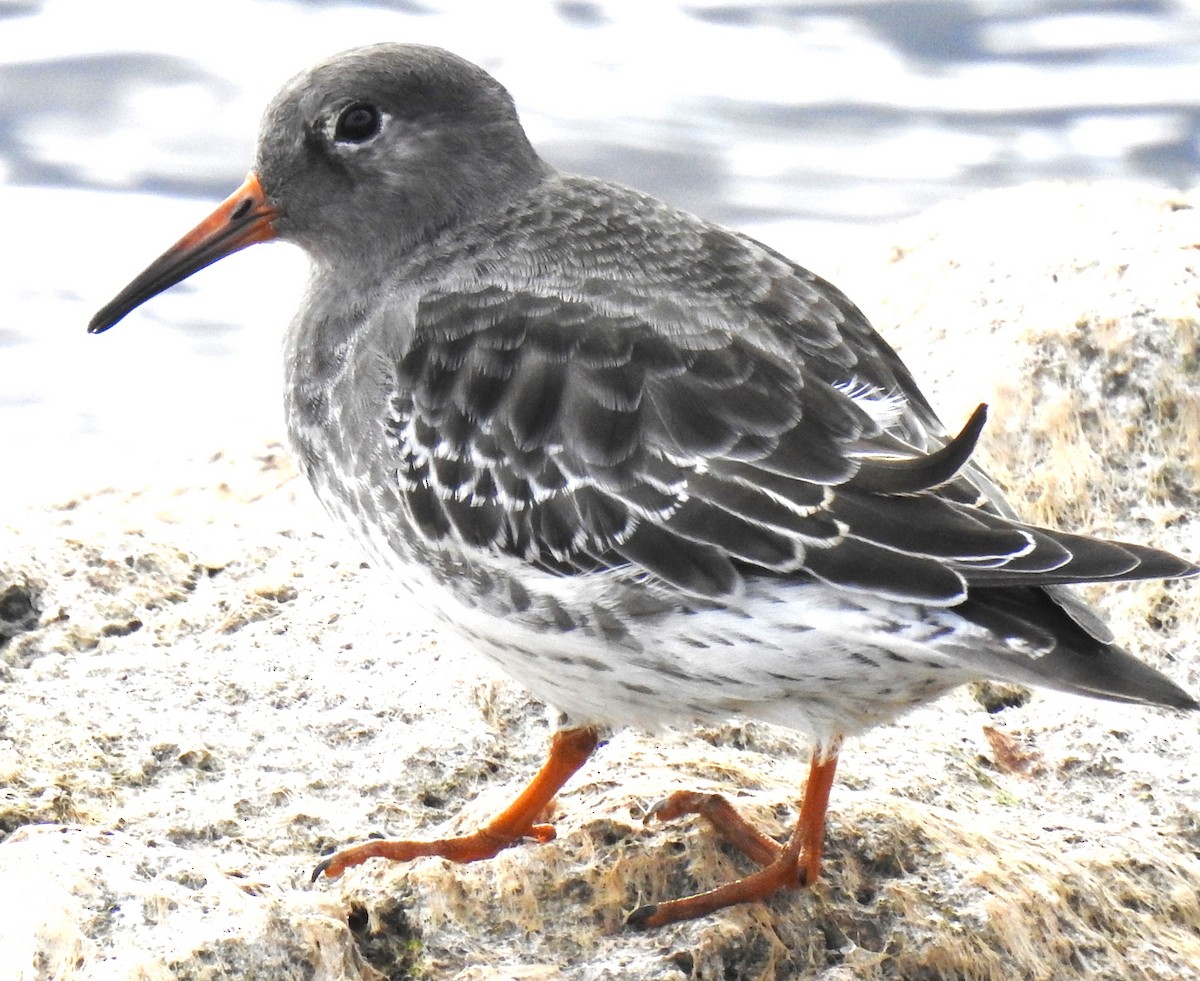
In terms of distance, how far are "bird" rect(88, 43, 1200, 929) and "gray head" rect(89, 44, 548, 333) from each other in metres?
0.02

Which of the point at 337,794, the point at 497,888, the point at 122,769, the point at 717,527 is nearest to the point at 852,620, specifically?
the point at 717,527

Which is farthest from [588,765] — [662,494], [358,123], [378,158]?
[358,123]

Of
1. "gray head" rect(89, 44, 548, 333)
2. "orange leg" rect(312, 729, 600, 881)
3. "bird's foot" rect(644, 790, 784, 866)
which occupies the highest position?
"gray head" rect(89, 44, 548, 333)

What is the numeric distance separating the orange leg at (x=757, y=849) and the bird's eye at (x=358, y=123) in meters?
2.33

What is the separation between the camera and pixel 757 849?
5.03 metres

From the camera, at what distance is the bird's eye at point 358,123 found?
5.89m

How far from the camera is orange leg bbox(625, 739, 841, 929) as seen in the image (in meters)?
4.75

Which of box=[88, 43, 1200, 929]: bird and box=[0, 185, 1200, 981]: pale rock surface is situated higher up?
box=[88, 43, 1200, 929]: bird

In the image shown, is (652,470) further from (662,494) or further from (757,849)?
(757,849)

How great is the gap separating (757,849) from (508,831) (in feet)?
2.17

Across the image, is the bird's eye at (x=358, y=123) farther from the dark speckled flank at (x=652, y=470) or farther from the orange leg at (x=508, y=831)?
the orange leg at (x=508, y=831)

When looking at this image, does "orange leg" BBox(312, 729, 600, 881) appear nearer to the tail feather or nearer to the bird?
the bird

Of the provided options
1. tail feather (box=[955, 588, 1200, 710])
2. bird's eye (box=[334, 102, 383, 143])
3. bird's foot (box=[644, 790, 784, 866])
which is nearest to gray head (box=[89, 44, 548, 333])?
bird's eye (box=[334, 102, 383, 143])

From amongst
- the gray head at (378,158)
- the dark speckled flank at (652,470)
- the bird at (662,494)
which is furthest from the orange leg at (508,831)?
the gray head at (378,158)
